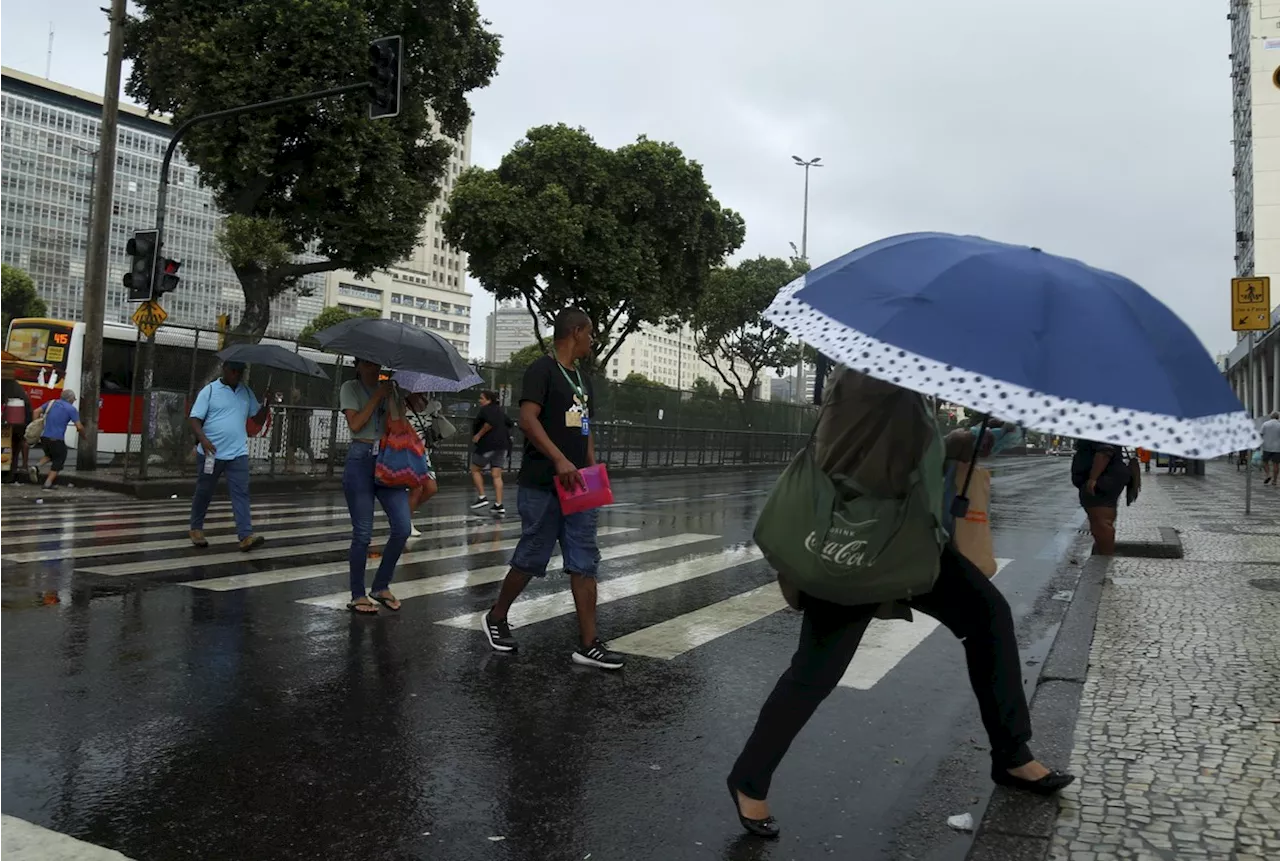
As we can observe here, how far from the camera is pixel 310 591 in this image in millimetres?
7016

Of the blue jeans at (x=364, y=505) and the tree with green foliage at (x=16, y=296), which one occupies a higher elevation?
the tree with green foliage at (x=16, y=296)

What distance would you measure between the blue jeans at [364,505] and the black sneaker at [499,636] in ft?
3.47

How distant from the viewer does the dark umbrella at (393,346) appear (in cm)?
612

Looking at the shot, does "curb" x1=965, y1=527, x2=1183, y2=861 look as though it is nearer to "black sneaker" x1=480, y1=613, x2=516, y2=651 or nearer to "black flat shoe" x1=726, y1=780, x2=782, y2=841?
"black flat shoe" x1=726, y1=780, x2=782, y2=841

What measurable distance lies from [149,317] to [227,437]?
7548 millimetres

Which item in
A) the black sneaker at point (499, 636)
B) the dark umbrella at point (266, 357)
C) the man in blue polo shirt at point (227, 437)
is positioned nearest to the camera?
the black sneaker at point (499, 636)

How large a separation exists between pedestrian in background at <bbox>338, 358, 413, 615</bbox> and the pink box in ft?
5.31

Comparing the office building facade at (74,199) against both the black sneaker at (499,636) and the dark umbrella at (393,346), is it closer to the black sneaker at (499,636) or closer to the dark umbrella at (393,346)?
the dark umbrella at (393,346)

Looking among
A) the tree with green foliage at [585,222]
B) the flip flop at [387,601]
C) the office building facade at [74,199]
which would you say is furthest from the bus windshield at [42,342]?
the office building facade at [74,199]

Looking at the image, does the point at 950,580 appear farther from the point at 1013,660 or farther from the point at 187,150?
the point at 187,150

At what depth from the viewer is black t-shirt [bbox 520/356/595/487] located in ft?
16.8

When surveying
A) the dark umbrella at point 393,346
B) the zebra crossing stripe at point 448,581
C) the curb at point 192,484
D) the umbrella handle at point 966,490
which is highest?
the dark umbrella at point 393,346

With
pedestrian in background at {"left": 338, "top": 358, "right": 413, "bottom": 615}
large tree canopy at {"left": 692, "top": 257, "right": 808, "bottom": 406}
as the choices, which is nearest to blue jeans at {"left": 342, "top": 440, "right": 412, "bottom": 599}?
pedestrian in background at {"left": 338, "top": 358, "right": 413, "bottom": 615}

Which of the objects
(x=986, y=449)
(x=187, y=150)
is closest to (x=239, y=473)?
(x=986, y=449)
